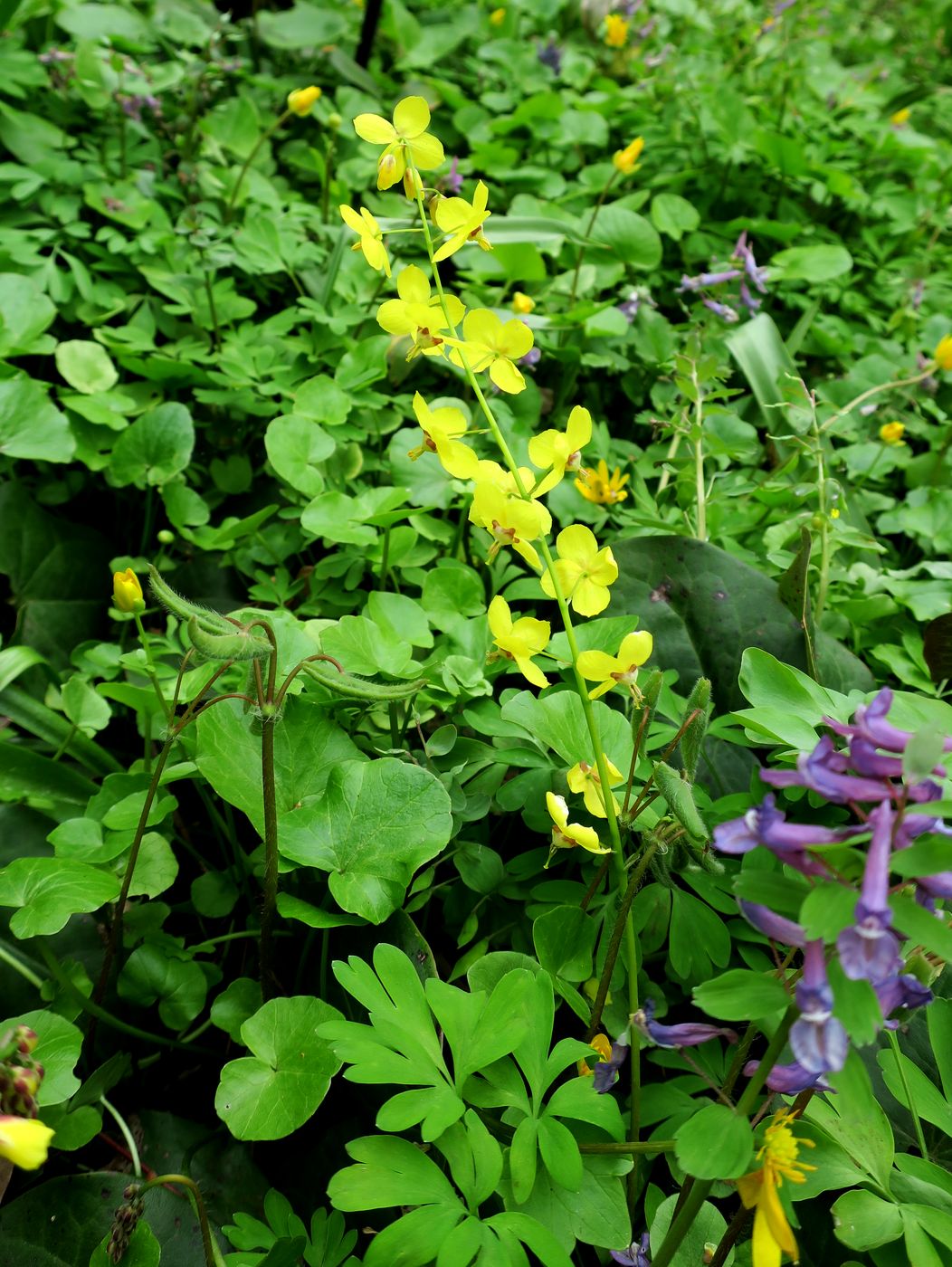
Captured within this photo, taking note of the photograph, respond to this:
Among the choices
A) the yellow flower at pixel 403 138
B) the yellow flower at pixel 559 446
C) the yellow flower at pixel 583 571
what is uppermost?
the yellow flower at pixel 403 138

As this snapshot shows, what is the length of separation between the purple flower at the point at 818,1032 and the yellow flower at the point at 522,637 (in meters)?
0.36

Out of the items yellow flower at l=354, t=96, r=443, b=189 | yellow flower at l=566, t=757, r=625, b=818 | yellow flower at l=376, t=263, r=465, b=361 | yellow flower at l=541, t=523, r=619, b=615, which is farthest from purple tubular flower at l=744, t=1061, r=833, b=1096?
yellow flower at l=354, t=96, r=443, b=189

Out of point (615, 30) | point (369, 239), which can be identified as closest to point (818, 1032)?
point (369, 239)

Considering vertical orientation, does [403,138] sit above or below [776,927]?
above

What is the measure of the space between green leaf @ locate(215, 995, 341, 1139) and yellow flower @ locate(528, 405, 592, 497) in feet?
1.63

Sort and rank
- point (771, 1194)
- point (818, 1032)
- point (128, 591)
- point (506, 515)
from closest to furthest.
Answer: point (818, 1032), point (771, 1194), point (506, 515), point (128, 591)

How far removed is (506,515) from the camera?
0.76 meters

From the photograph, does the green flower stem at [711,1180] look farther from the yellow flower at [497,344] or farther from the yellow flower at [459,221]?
the yellow flower at [459,221]

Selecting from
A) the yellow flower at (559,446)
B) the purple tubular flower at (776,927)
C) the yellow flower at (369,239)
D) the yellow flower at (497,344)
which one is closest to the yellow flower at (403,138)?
the yellow flower at (369,239)

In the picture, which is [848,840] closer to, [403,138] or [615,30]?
[403,138]

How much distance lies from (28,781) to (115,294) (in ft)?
3.05

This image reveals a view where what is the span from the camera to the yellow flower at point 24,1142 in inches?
19.9

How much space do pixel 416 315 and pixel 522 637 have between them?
0.30 m

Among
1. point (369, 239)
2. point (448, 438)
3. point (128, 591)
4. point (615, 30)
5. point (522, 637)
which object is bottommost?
point (128, 591)
